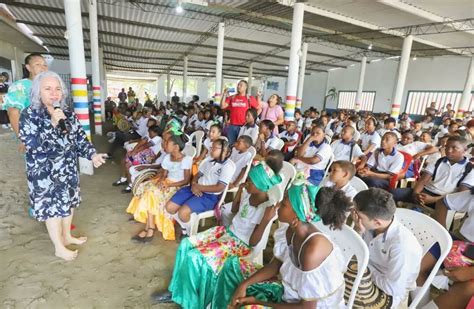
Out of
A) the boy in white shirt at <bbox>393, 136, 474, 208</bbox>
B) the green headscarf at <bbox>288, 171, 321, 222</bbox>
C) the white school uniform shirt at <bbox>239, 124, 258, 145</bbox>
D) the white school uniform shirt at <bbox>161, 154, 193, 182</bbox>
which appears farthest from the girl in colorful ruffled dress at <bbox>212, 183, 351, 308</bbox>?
the white school uniform shirt at <bbox>239, 124, 258, 145</bbox>

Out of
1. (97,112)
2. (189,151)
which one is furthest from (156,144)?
(97,112)

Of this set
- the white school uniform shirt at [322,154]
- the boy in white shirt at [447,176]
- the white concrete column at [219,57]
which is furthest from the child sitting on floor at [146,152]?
the white concrete column at [219,57]

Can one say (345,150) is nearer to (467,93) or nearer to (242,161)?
(242,161)

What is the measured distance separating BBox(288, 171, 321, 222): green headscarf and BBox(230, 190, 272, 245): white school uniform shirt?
22.5 inches

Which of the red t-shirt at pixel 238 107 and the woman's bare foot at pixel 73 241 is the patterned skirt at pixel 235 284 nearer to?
the woman's bare foot at pixel 73 241

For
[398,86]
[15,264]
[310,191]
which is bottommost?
[15,264]

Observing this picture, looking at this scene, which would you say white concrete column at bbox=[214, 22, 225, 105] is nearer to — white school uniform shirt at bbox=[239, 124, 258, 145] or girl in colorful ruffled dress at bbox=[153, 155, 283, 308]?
white school uniform shirt at bbox=[239, 124, 258, 145]

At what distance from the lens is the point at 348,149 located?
3795 mm

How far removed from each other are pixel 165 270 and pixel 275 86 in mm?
23589

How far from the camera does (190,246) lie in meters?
1.77

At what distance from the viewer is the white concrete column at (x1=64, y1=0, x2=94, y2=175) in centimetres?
409

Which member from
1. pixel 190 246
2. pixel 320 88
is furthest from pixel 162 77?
pixel 190 246

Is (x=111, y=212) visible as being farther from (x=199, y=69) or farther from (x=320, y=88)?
(x=320, y=88)

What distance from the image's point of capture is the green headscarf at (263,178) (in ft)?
5.67
